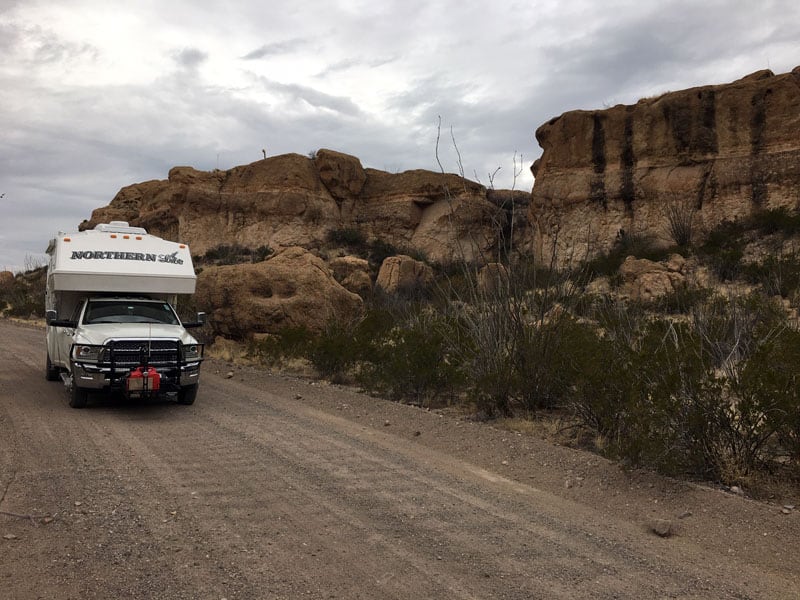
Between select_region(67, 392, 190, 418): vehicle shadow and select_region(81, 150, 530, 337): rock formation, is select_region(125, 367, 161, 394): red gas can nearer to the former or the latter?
select_region(67, 392, 190, 418): vehicle shadow

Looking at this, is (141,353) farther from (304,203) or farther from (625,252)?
(304,203)

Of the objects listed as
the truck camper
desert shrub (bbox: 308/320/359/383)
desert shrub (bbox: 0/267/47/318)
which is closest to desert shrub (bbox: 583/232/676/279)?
desert shrub (bbox: 308/320/359/383)

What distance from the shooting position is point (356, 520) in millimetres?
5125

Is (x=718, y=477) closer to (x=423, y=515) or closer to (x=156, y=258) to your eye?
(x=423, y=515)

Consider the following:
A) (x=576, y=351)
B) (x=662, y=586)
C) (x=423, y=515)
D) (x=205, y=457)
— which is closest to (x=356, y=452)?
(x=205, y=457)

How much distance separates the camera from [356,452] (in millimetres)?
Result: 7484

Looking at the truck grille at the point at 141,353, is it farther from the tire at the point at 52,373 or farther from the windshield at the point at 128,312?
the tire at the point at 52,373

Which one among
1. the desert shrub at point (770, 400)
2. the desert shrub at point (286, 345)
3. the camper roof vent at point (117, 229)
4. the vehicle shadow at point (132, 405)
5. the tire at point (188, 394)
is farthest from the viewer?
the desert shrub at point (286, 345)

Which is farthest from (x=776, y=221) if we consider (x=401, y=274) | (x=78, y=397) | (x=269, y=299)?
(x=78, y=397)

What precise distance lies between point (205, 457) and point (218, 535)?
2453 mm

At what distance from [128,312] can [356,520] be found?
7.83 m

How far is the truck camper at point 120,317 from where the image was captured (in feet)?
31.3

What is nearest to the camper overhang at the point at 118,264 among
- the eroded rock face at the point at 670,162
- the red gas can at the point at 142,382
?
the red gas can at the point at 142,382

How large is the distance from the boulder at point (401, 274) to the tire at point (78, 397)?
70.9 ft
